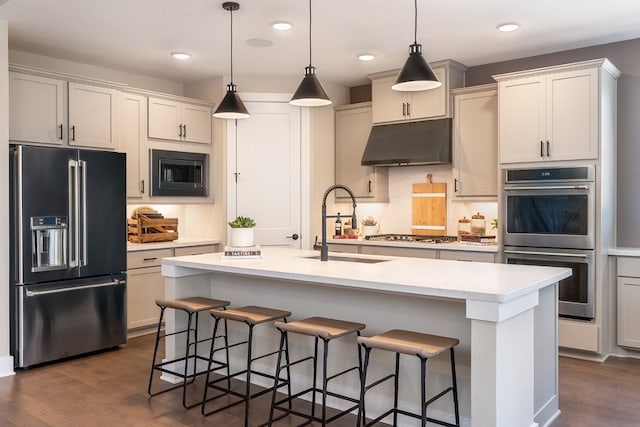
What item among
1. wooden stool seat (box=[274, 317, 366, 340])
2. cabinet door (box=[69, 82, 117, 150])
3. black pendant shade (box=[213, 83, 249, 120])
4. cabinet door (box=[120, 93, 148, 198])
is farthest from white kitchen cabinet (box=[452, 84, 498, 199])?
cabinet door (box=[69, 82, 117, 150])

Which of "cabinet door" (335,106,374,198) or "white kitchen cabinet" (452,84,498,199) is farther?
"cabinet door" (335,106,374,198)

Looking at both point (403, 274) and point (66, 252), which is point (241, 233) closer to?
point (403, 274)

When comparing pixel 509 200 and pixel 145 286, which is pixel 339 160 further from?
pixel 145 286

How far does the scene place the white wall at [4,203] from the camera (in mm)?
4066

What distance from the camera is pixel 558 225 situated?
455 cm

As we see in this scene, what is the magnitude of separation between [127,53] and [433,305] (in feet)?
12.2

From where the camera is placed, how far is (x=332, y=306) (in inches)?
→ 135


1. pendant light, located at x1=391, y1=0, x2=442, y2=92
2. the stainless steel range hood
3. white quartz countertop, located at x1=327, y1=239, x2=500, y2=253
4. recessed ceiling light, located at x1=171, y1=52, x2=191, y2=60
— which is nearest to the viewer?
pendant light, located at x1=391, y1=0, x2=442, y2=92

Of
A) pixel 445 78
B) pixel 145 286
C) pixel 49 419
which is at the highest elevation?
pixel 445 78

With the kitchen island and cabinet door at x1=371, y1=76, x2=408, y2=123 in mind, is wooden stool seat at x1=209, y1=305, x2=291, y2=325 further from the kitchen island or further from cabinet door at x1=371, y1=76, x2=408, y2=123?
cabinet door at x1=371, y1=76, x2=408, y2=123

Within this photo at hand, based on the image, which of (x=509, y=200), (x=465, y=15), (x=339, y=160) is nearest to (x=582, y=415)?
(x=509, y=200)

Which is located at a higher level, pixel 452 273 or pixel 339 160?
pixel 339 160

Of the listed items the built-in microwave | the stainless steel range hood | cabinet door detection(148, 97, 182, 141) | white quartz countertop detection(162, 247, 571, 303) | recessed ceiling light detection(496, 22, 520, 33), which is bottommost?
white quartz countertop detection(162, 247, 571, 303)

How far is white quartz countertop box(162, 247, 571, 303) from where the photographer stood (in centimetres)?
254
